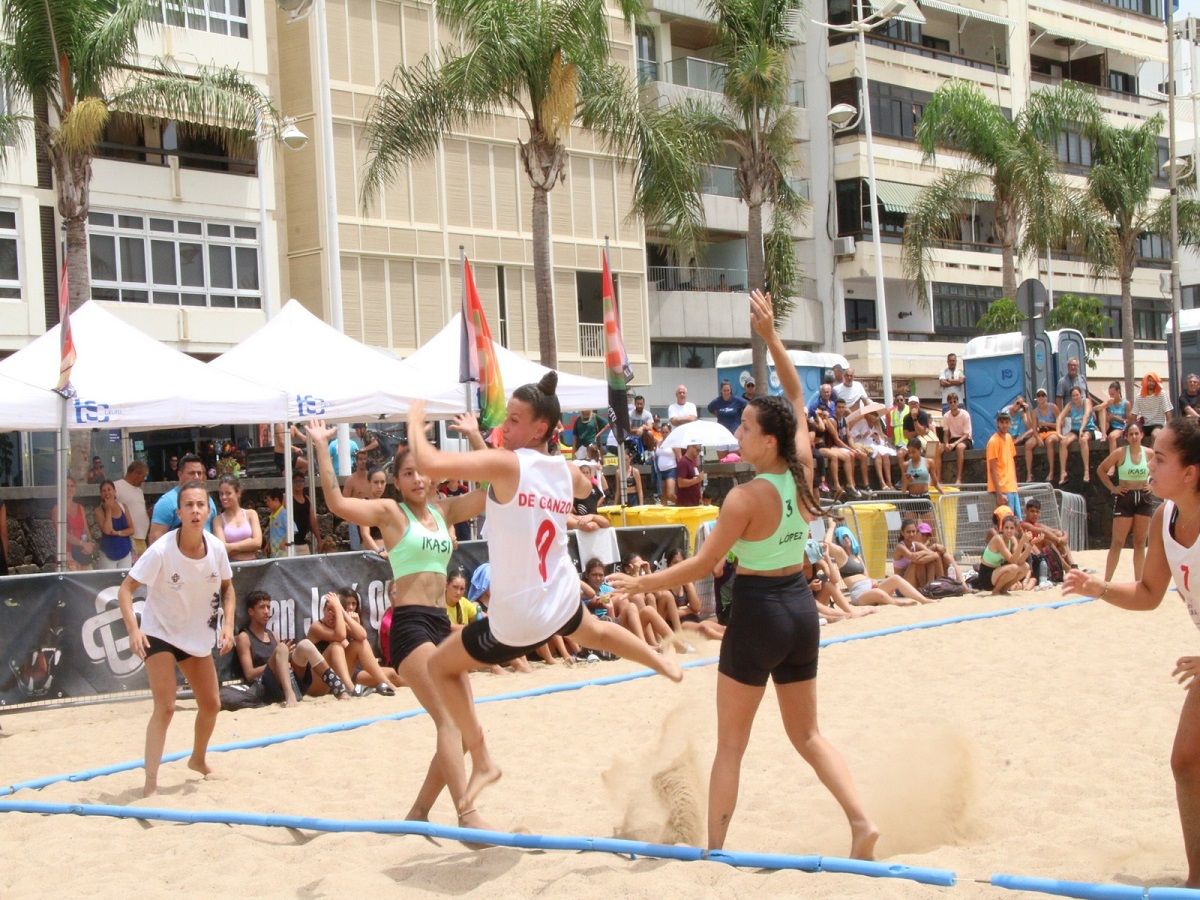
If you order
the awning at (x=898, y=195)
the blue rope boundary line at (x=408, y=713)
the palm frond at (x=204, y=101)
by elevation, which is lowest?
the blue rope boundary line at (x=408, y=713)

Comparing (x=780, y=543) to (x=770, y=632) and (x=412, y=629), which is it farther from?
(x=412, y=629)

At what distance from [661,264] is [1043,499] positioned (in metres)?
21.7

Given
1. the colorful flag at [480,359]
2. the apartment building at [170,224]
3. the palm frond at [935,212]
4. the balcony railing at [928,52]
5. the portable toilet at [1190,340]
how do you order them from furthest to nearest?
the balcony railing at [928,52] → the palm frond at [935,212] → the portable toilet at [1190,340] → the apartment building at [170,224] → the colorful flag at [480,359]

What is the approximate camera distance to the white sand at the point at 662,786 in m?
5.29

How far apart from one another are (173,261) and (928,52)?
87.7 feet

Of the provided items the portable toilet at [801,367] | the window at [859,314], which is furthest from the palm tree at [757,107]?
the window at [859,314]

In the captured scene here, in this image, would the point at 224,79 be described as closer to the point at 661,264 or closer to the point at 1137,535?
the point at 1137,535

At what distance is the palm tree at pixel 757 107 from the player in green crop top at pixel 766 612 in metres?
21.5

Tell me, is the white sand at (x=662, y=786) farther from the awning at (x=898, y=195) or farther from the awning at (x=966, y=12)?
the awning at (x=966, y=12)

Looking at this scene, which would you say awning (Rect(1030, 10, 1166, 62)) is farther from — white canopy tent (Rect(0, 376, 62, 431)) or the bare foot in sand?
the bare foot in sand

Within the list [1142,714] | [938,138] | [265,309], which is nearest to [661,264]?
[938,138]

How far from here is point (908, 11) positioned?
1439 inches

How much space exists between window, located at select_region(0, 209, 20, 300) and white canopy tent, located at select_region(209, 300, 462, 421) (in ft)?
40.3

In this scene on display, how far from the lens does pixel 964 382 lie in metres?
25.7
